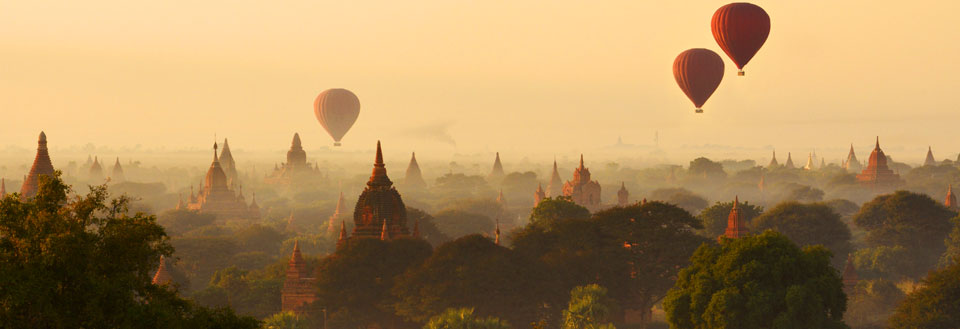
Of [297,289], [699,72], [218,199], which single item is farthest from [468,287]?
[218,199]

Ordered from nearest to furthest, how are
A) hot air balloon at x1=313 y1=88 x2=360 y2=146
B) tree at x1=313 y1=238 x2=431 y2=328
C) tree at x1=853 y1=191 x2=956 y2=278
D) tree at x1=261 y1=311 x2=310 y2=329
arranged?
tree at x1=261 y1=311 x2=310 y2=329, tree at x1=313 y1=238 x2=431 y2=328, tree at x1=853 y1=191 x2=956 y2=278, hot air balloon at x1=313 y1=88 x2=360 y2=146

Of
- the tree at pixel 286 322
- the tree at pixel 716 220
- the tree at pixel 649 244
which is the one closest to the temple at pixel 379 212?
the tree at pixel 649 244

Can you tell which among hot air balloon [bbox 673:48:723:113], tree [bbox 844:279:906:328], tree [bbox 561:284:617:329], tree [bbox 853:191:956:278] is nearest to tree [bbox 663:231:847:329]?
tree [bbox 561:284:617:329]

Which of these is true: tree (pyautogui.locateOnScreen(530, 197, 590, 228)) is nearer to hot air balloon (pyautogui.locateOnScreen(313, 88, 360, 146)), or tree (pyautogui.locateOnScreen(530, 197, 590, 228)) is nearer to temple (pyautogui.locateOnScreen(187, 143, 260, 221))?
temple (pyautogui.locateOnScreen(187, 143, 260, 221))

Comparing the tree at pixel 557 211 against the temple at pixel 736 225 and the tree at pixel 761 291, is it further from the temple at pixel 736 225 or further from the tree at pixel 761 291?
the tree at pixel 761 291

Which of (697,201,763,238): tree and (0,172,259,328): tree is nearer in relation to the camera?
(0,172,259,328): tree

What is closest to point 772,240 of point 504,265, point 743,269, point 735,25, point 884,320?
point 743,269
